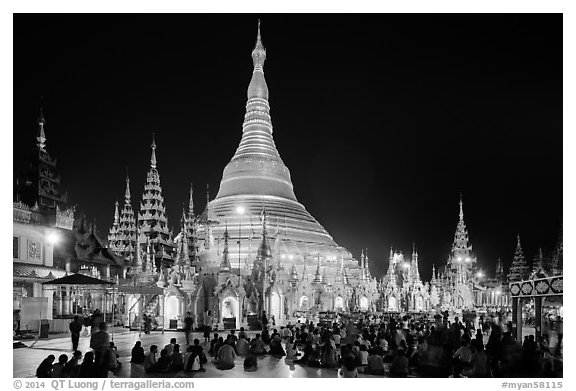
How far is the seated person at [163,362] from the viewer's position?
10.1m

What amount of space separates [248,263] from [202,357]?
20672 mm

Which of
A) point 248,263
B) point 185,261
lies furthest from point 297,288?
point 185,261

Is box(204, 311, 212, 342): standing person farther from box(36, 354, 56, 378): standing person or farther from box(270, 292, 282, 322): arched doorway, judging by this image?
box(36, 354, 56, 378): standing person

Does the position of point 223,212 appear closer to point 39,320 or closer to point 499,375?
point 39,320

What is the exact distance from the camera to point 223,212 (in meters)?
38.9

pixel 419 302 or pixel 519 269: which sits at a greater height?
pixel 519 269

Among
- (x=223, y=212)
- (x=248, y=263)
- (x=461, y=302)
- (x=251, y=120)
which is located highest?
(x=251, y=120)

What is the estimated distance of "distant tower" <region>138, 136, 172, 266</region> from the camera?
3794 centimetres

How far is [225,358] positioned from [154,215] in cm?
2824

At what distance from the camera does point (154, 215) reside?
3838 cm

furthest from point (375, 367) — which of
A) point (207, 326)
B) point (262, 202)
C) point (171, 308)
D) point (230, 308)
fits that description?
point (262, 202)

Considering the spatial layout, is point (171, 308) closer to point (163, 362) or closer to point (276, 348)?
point (276, 348)

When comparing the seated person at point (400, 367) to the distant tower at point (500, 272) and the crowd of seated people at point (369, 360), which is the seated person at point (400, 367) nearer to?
the crowd of seated people at point (369, 360)

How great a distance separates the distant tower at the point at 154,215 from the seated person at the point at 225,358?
2726cm
